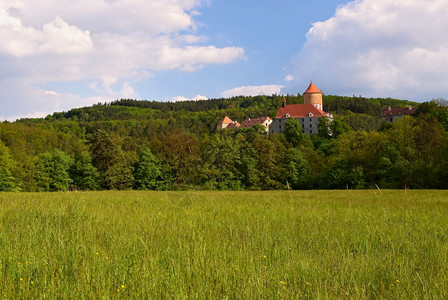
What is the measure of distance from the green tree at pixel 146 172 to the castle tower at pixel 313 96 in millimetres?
108929

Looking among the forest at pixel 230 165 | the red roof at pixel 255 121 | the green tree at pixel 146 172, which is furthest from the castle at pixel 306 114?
the green tree at pixel 146 172

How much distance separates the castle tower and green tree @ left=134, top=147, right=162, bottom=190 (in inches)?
4289

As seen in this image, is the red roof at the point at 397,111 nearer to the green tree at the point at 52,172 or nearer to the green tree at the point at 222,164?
the green tree at the point at 222,164

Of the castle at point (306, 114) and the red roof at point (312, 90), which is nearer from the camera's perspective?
the castle at point (306, 114)

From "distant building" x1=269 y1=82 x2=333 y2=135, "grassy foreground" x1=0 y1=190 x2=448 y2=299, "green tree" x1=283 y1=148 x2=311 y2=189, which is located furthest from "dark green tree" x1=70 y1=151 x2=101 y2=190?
"distant building" x1=269 y1=82 x2=333 y2=135

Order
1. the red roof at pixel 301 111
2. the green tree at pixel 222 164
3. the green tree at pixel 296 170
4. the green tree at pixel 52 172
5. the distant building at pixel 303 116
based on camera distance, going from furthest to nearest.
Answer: the red roof at pixel 301 111 < the distant building at pixel 303 116 < the green tree at pixel 296 170 < the green tree at pixel 52 172 < the green tree at pixel 222 164

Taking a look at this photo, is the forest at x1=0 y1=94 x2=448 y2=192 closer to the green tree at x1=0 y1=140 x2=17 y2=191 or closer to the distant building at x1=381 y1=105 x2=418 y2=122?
the green tree at x1=0 y1=140 x2=17 y2=191

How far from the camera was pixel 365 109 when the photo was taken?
176m

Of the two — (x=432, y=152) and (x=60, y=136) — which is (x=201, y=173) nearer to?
(x=432, y=152)

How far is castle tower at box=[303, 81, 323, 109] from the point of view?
154 meters

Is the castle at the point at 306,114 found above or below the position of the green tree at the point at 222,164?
above

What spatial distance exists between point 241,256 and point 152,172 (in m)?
57.6

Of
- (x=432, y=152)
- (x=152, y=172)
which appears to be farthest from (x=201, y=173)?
(x=432, y=152)

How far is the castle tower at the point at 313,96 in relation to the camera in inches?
6078
